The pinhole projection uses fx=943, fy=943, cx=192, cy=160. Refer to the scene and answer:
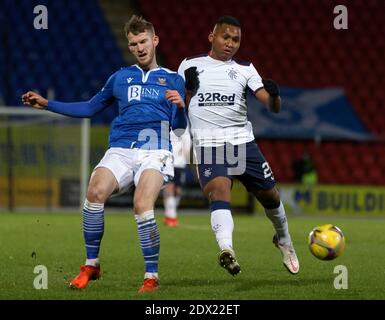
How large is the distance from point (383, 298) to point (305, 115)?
54.1 feet

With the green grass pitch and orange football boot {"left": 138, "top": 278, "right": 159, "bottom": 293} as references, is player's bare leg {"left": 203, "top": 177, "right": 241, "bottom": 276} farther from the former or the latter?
orange football boot {"left": 138, "top": 278, "right": 159, "bottom": 293}

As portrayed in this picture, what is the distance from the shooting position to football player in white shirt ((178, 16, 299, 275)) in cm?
781

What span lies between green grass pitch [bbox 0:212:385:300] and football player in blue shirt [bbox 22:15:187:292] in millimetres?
442

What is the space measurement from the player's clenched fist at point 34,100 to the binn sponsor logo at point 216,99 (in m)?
1.38

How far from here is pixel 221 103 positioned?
7.91m

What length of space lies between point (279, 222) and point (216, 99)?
4.25 feet

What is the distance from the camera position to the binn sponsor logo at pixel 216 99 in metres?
7.91

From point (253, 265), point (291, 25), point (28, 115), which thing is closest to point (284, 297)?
point (253, 265)

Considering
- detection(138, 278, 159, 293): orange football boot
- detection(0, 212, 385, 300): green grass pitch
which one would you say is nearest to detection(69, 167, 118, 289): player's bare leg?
detection(0, 212, 385, 300): green grass pitch
